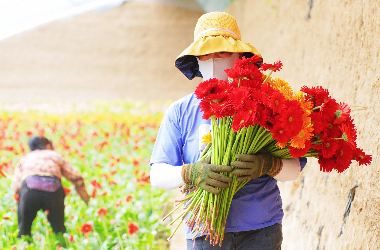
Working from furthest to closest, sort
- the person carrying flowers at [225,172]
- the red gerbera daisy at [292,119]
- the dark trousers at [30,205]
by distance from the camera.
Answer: the dark trousers at [30,205] < the person carrying flowers at [225,172] < the red gerbera daisy at [292,119]

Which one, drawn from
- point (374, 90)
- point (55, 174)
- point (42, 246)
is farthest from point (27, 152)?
point (374, 90)

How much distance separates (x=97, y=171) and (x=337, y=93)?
7.12ft

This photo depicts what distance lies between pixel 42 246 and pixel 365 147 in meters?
2.09

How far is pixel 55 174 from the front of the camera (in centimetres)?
260

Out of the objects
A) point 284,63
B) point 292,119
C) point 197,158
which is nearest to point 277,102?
point 292,119

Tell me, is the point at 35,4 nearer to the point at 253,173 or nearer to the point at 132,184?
the point at 132,184

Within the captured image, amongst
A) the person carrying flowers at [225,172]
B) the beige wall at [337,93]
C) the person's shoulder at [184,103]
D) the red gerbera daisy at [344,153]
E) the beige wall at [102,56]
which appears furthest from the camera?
the beige wall at [102,56]

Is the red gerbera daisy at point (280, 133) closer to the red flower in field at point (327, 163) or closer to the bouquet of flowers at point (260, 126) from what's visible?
the bouquet of flowers at point (260, 126)

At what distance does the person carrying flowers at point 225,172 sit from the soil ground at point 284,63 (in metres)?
0.41

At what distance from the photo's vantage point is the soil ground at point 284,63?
176 cm

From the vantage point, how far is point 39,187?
2480 mm

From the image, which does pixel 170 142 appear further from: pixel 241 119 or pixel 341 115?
pixel 341 115

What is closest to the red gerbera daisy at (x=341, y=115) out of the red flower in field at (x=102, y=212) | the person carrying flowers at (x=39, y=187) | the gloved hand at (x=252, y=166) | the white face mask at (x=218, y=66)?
the gloved hand at (x=252, y=166)

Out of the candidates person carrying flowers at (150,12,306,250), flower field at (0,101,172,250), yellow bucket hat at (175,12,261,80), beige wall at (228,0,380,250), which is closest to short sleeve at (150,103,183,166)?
person carrying flowers at (150,12,306,250)
